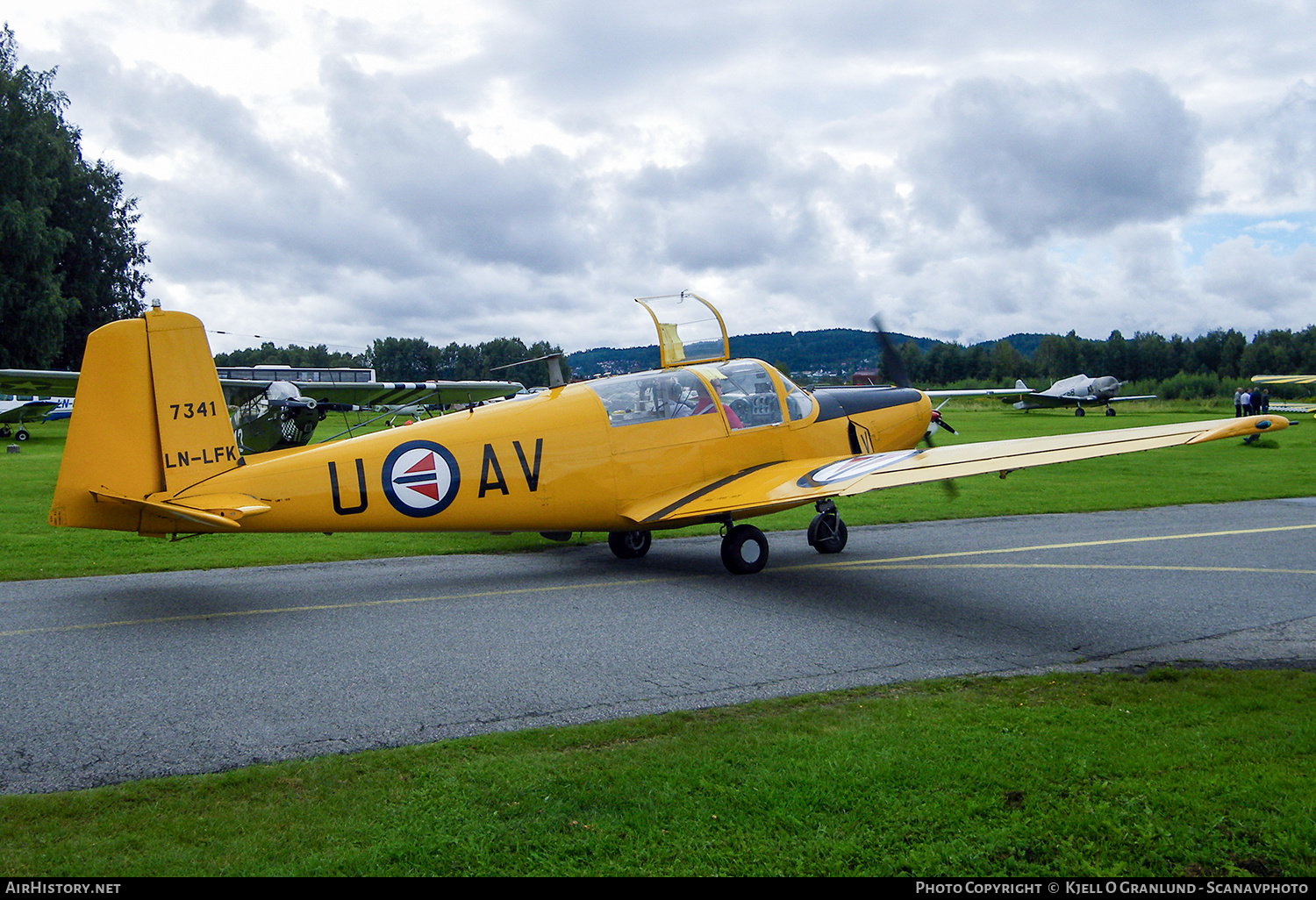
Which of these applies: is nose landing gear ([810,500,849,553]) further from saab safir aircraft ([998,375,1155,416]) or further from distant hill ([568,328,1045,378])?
saab safir aircraft ([998,375,1155,416])

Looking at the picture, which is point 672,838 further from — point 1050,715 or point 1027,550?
point 1027,550

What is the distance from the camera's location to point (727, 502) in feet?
31.0

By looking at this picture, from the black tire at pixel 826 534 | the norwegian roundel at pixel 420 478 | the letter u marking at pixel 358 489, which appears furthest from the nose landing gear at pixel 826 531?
the letter u marking at pixel 358 489

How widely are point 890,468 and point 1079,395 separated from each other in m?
53.8

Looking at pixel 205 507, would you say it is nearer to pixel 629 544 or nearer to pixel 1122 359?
pixel 629 544

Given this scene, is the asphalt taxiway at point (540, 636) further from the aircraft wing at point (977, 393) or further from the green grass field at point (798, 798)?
the aircraft wing at point (977, 393)

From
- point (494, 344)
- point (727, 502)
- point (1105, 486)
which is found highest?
point (494, 344)

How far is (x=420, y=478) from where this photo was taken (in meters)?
8.76

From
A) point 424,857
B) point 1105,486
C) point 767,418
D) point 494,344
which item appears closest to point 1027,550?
Result: point 767,418

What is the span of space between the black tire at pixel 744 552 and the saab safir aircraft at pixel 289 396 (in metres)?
Result: 6.15

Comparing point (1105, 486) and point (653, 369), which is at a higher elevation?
point (653, 369)

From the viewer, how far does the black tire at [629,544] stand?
36.1 ft
